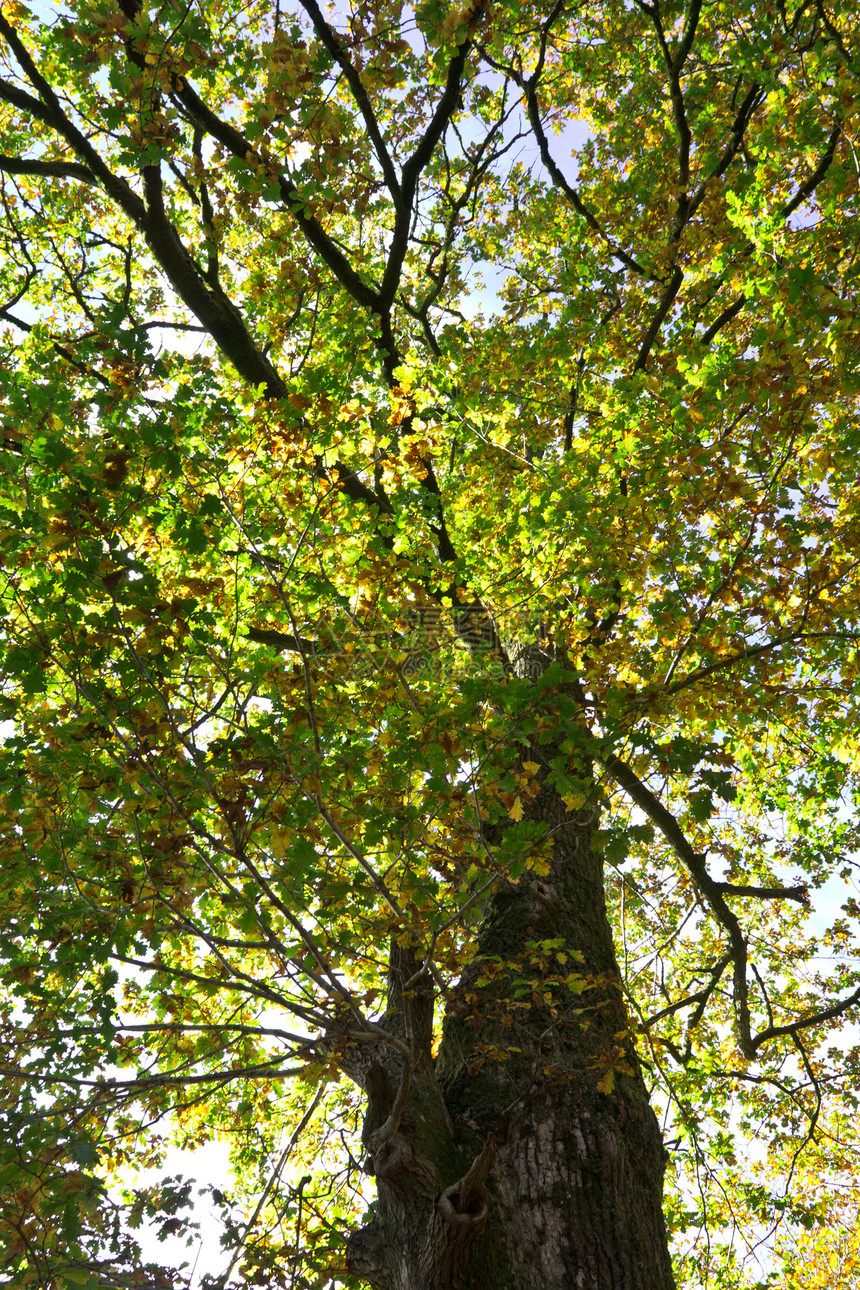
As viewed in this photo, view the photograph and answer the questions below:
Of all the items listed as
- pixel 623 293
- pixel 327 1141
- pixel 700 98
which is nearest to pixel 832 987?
pixel 327 1141

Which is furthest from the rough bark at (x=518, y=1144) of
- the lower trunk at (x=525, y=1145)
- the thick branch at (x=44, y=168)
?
the thick branch at (x=44, y=168)

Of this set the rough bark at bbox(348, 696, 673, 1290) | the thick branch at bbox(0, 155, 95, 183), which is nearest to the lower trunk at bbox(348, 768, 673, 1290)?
the rough bark at bbox(348, 696, 673, 1290)

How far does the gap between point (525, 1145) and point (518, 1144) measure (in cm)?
4

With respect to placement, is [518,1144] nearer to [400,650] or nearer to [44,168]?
[400,650]

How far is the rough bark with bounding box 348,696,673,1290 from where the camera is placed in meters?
2.83

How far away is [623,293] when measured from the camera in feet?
25.5

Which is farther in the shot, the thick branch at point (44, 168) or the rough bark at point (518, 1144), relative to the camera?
the thick branch at point (44, 168)

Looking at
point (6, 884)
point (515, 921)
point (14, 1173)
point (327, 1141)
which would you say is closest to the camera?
point (14, 1173)

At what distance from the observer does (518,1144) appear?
10.8ft

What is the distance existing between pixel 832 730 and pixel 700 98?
21.1 feet

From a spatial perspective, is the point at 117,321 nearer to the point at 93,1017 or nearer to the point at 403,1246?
the point at 93,1017

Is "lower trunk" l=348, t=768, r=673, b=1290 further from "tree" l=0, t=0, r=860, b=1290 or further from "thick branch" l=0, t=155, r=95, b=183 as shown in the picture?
"thick branch" l=0, t=155, r=95, b=183

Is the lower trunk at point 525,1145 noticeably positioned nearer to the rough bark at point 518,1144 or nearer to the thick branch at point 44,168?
the rough bark at point 518,1144

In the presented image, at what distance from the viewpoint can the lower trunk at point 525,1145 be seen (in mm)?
2824
